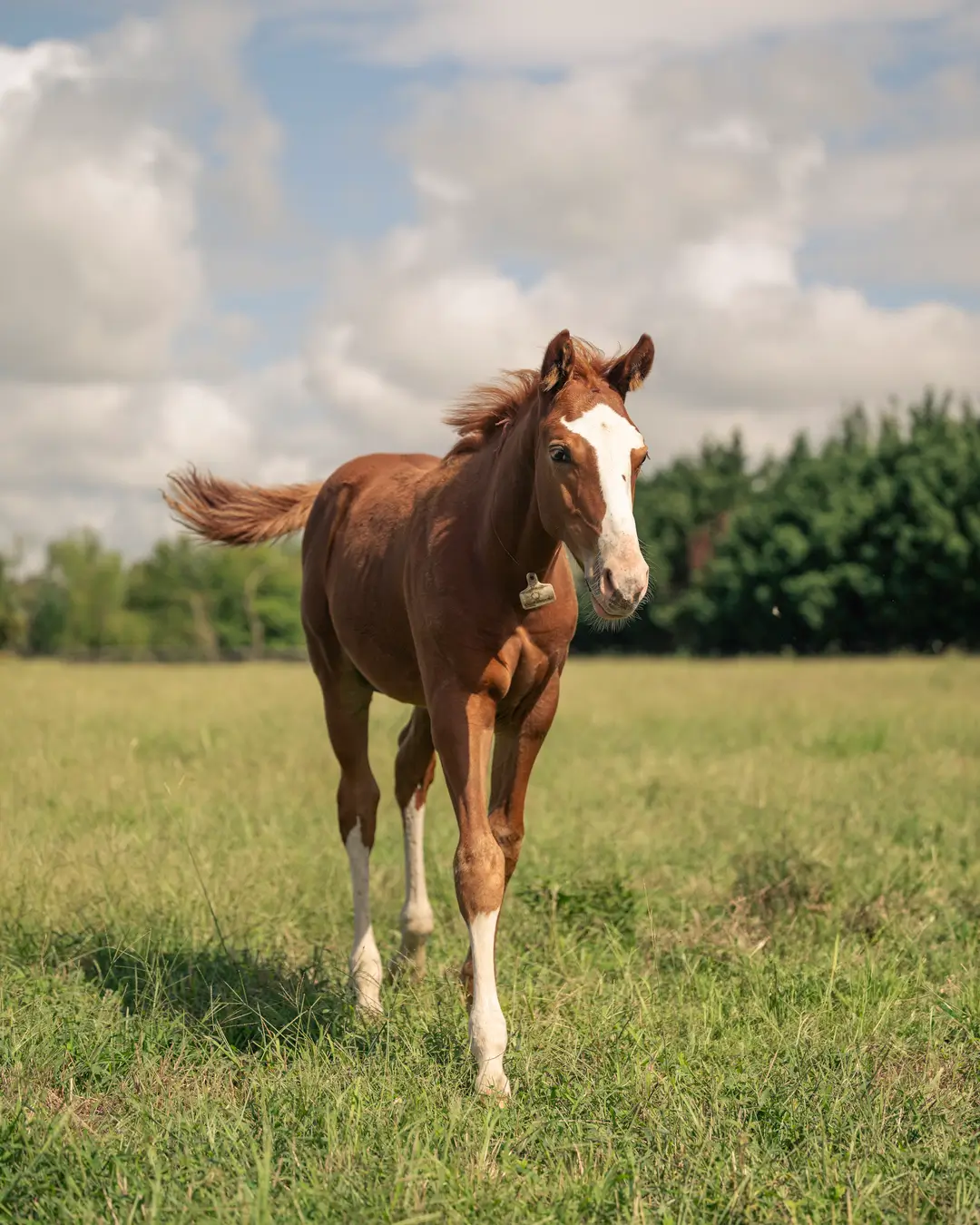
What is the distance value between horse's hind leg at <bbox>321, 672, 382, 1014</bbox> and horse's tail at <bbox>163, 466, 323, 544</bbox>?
1.23 meters

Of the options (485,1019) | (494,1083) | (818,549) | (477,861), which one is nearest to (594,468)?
(477,861)

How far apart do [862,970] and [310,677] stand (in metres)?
26.6

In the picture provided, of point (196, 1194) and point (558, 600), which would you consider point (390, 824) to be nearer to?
point (558, 600)

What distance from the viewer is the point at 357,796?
20.2ft

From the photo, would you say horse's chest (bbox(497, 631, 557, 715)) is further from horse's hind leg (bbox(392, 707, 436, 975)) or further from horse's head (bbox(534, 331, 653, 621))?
horse's hind leg (bbox(392, 707, 436, 975))

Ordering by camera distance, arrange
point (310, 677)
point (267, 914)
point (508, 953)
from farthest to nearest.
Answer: point (310, 677)
point (267, 914)
point (508, 953)

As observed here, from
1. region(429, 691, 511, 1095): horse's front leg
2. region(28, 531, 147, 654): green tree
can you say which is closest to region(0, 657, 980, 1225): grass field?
region(429, 691, 511, 1095): horse's front leg

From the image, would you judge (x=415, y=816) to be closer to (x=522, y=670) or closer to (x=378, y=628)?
(x=378, y=628)

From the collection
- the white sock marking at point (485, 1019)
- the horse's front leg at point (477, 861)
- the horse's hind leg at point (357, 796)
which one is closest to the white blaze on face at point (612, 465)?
→ the horse's front leg at point (477, 861)

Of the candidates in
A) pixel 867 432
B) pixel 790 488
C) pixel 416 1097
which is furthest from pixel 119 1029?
pixel 867 432

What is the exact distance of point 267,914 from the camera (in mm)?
6188

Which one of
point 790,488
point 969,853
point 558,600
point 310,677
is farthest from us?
point 790,488

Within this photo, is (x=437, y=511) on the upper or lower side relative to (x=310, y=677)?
upper

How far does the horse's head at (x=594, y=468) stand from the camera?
382cm
